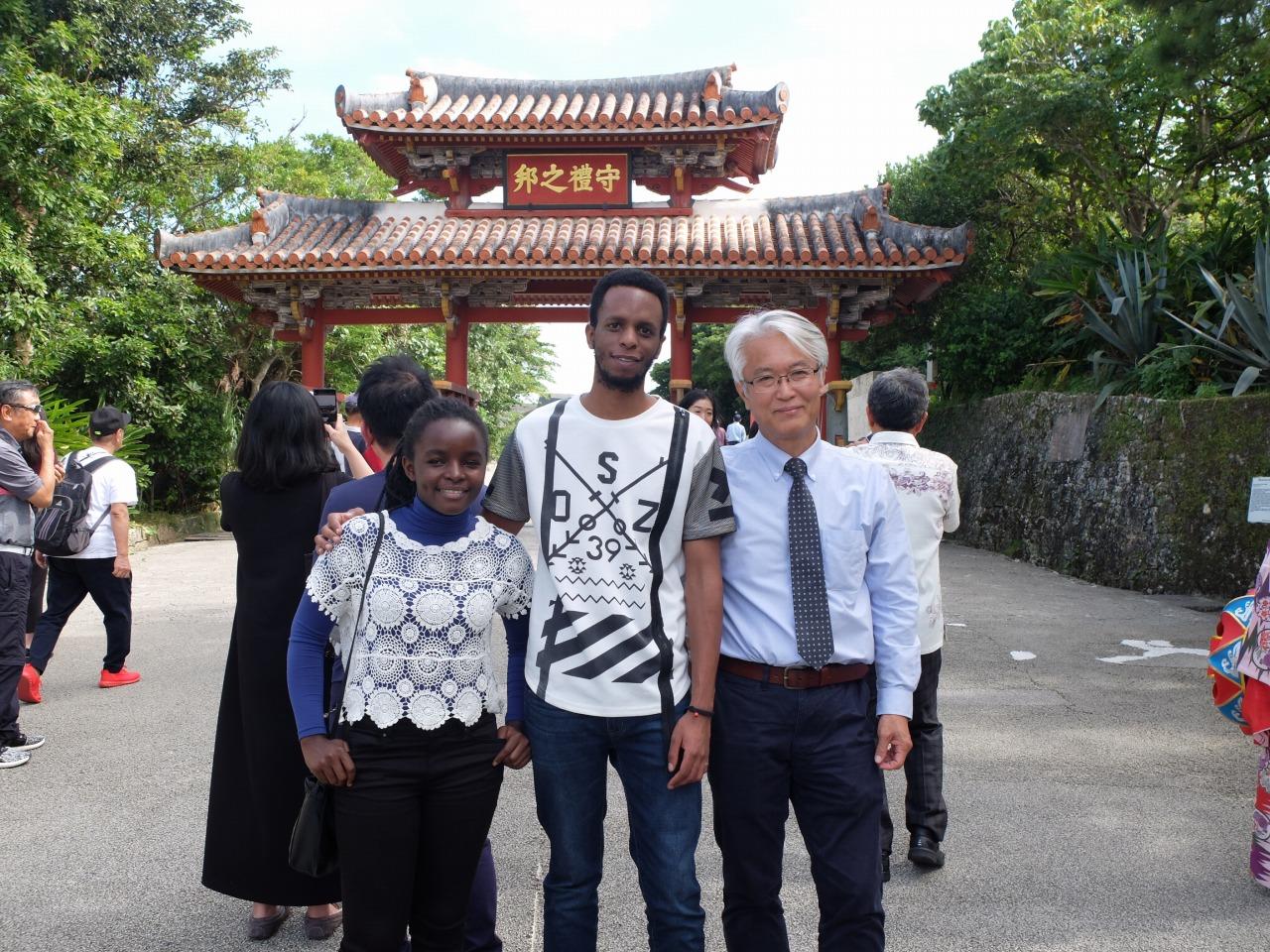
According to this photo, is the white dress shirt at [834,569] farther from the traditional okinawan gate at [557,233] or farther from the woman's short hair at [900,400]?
the traditional okinawan gate at [557,233]

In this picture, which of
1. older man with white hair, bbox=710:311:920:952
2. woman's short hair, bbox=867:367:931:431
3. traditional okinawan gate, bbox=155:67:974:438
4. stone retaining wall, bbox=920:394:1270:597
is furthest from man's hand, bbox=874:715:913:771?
traditional okinawan gate, bbox=155:67:974:438

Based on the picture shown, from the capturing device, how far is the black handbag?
2.26 metres

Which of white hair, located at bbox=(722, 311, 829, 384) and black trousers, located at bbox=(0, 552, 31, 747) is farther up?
white hair, located at bbox=(722, 311, 829, 384)

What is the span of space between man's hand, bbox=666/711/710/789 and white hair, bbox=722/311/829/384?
31.3 inches

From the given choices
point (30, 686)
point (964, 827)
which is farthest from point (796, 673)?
point (30, 686)

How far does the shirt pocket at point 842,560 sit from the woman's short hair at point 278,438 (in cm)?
142

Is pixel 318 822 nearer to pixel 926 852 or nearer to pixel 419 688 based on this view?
pixel 419 688

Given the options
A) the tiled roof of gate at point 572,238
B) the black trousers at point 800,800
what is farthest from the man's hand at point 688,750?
the tiled roof of gate at point 572,238

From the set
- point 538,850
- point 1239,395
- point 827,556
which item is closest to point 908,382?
point 827,556

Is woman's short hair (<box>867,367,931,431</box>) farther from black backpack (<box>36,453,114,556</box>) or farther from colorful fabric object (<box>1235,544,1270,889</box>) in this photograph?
black backpack (<box>36,453,114,556</box>)

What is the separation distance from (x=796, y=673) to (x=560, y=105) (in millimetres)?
12033

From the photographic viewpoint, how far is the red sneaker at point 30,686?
5711 millimetres

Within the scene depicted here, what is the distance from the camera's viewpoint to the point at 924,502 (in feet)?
11.4

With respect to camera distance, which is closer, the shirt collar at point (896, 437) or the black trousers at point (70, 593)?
the shirt collar at point (896, 437)
